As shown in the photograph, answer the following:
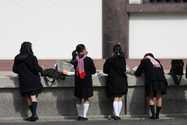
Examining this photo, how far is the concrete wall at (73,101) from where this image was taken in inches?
268

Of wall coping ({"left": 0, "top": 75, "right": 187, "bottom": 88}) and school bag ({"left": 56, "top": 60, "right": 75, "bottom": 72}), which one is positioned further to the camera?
school bag ({"left": 56, "top": 60, "right": 75, "bottom": 72})

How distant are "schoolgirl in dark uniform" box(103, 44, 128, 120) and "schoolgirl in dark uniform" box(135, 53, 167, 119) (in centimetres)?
45

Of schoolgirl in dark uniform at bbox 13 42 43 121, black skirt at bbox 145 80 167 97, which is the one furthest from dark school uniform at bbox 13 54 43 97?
black skirt at bbox 145 80 167 97

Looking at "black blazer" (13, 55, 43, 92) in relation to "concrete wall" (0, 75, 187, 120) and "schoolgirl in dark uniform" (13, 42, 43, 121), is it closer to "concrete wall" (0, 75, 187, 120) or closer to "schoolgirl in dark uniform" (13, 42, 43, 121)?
"schoolgirl in dark uniform" (13, 42, 43, 121)

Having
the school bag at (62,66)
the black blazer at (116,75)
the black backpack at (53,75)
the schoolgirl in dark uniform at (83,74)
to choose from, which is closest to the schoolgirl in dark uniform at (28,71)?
the black backpack at (53,75)

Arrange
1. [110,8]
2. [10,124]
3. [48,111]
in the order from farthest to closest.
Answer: [110,8] < [48,111] < [10,124]

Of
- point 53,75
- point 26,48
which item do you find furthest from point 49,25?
point 26,48

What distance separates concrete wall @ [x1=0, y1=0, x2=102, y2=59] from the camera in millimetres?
10672

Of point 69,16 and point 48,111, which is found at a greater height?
point 69,16

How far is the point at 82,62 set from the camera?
6.34 m

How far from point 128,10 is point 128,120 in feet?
16.4

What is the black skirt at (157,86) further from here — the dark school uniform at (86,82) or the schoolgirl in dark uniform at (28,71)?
the schoolgirl in dark uniform at (28,71)

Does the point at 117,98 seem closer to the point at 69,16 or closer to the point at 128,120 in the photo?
the point at 128,120

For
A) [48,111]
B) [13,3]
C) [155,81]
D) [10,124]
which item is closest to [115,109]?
[155,81]
